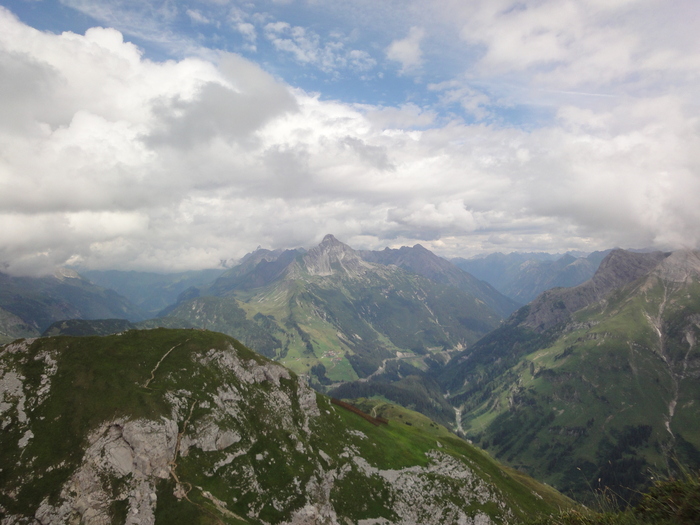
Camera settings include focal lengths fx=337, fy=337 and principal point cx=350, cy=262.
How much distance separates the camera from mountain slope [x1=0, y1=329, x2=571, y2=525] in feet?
258

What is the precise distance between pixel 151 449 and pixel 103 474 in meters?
10.5

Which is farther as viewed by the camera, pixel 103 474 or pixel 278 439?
pixel 278 439

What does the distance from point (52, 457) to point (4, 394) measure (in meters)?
24.2

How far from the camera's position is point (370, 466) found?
12244 centimetres

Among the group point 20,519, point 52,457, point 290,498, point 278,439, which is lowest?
point 290,498

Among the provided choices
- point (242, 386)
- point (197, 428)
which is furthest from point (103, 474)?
point (242, 386)

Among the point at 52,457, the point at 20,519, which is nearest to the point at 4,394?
the point at 52,457

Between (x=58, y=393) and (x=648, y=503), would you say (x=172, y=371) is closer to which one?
(x=58, y=393)

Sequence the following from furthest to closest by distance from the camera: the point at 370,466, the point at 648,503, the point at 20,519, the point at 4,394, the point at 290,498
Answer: the point at 370,466 → the point at 290,498 → the point at 4,394 → the point at 20,519 → the point at 648,503

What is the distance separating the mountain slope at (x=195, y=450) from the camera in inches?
3098

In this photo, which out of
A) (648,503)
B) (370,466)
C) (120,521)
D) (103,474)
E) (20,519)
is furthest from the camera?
(370,466)

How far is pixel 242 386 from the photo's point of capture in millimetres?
122875

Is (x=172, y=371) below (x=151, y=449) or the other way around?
the other way around

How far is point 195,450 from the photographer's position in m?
96.9
